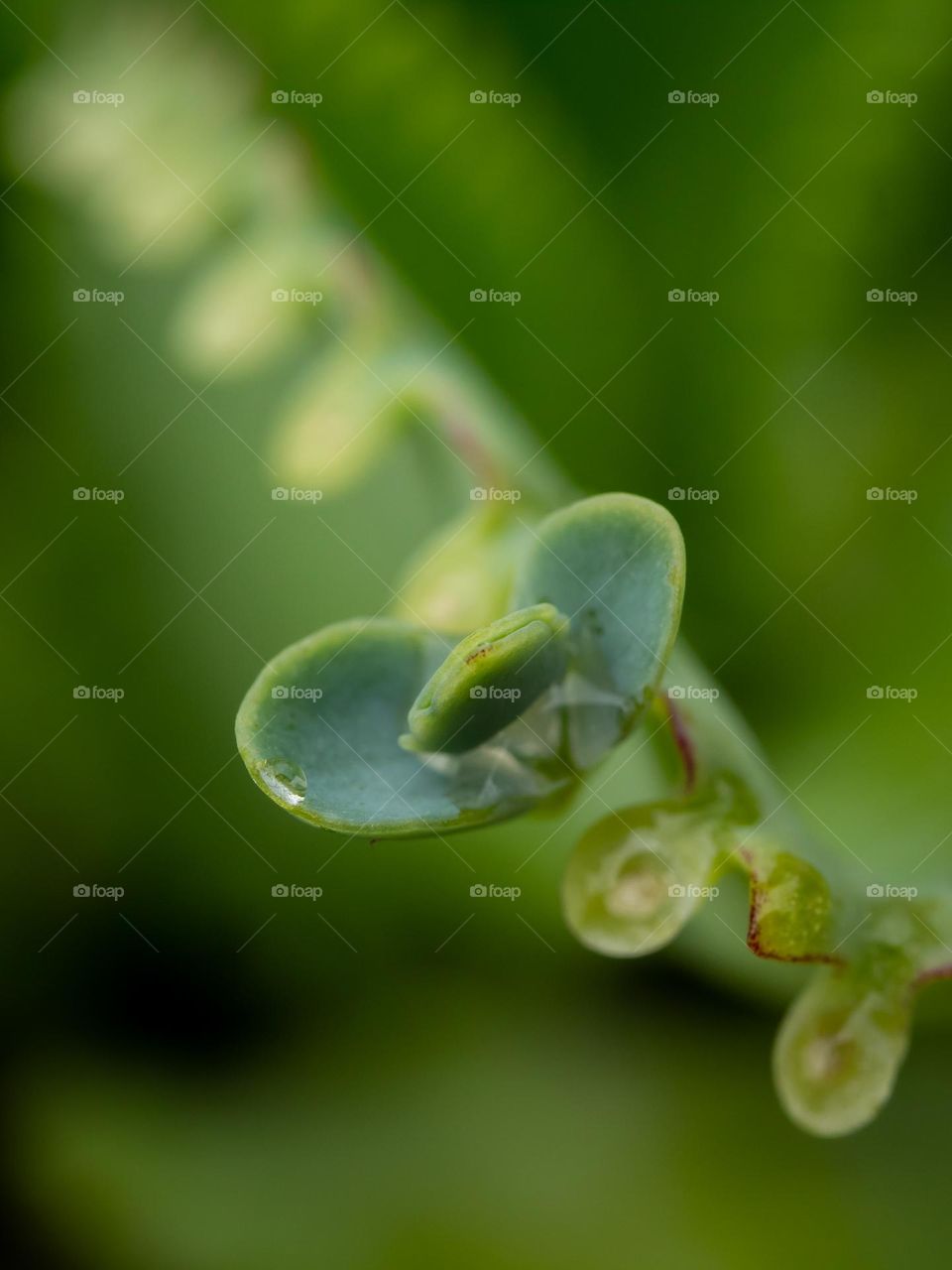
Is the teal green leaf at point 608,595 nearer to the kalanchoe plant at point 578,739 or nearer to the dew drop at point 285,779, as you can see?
the kalanchoe plant at point 578,739

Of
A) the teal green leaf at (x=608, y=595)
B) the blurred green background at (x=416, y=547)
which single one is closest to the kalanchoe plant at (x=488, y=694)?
the teal green leaf at (x=608, y=595)

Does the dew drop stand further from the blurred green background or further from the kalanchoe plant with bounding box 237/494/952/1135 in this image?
the blurred green background

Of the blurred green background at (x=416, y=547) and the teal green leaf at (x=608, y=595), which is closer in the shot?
the teal green leaf at (x=608, y=595)

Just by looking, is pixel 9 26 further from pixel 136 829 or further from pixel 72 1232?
pixel 72 1232

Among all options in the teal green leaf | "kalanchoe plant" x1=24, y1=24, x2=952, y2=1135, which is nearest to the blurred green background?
"kalanchoe plant" x1=24, y1=24, x2=952, y2=1135

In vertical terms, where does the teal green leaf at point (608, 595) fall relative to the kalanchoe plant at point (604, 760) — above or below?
above

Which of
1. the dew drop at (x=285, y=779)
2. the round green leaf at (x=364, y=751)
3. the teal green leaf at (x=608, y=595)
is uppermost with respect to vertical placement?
the teal green leaf at (x=608, y=595)
